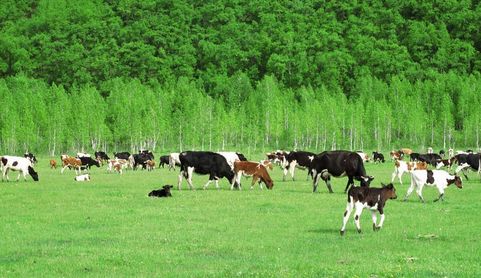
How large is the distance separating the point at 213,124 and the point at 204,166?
6121 centimetres

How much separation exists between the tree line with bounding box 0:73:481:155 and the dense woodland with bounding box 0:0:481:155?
21 cm

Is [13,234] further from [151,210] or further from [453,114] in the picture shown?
[453,114]

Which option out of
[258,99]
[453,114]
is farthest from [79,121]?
[453,114]

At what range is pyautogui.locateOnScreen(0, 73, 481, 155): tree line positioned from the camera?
92875 millimetres

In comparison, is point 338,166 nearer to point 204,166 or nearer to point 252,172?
point 252,172

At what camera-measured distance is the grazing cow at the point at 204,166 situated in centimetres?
3912

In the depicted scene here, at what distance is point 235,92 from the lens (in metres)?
145

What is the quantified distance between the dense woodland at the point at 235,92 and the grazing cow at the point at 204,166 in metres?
52.3

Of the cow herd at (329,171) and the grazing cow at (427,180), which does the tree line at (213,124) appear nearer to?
the cow herd at (329,171)

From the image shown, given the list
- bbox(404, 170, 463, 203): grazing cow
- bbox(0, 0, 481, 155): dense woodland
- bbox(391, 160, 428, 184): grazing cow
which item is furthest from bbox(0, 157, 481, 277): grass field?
bbox(0, 0, 481, 155): dense woodland

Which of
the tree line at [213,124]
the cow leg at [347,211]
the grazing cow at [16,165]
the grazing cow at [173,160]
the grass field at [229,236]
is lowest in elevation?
the grass field at [229,236]

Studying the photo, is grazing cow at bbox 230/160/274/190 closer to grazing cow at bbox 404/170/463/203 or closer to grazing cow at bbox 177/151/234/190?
grazing cow at bbox 177/151/234/190

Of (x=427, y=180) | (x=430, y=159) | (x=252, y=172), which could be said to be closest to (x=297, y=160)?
(x=252, y=172)

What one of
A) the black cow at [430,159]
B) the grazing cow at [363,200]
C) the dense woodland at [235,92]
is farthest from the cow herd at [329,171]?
the dense woodland at [235,92]
